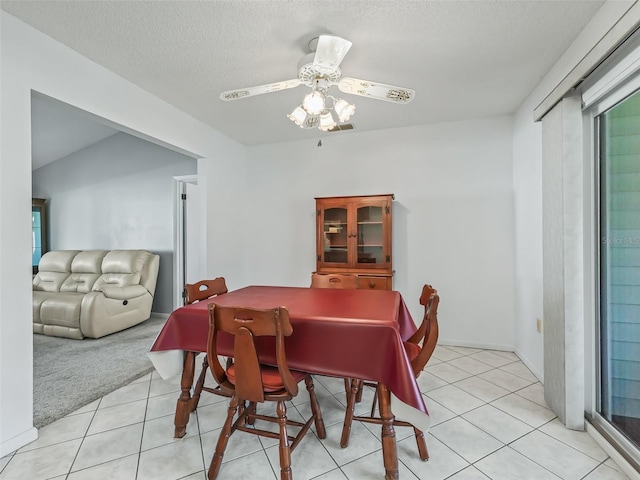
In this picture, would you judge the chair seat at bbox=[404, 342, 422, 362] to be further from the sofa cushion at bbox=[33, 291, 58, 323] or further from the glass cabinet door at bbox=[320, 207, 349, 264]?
the sofa cushion at bbox=[33, 291, 58, 323]

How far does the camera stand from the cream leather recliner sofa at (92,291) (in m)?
3.54

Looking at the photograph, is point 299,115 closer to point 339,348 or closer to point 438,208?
point 339,348

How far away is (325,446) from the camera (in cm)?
169

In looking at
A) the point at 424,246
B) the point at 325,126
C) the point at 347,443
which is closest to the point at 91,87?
the point at 325,126

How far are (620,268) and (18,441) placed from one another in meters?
3.50

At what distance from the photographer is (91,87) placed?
2.15m

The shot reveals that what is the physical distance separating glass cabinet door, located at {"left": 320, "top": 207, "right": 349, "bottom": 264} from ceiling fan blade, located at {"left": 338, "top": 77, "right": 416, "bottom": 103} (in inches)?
65.7

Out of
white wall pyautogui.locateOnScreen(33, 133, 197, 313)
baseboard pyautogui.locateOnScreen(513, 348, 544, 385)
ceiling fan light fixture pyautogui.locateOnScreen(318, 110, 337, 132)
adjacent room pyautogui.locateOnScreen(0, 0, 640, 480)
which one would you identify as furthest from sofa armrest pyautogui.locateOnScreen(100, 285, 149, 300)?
baseboard pyautogui.locateOnScreen(513, 348, 544, 385)

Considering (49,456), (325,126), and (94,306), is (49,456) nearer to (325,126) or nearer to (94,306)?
(94,306)

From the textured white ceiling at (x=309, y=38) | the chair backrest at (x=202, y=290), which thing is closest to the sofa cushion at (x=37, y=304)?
the chair backrest at (x=202, y=290)

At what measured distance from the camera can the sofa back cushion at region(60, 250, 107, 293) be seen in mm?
4250

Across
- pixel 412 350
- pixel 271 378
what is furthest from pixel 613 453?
pixel 271 378

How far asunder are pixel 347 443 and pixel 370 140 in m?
3.05

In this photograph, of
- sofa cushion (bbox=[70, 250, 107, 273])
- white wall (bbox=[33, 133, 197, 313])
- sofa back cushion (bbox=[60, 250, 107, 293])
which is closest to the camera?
sofa back cushion (bbox=[60, 250, 107, 293])
